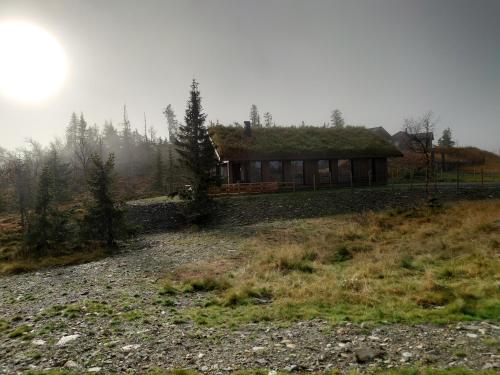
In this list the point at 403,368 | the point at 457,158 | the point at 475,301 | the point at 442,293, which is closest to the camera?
the point at 403,368

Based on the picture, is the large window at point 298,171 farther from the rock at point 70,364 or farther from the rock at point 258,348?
the rock at point 70,364

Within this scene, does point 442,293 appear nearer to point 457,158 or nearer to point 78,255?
point 78,255

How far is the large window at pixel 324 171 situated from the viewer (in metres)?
40.4

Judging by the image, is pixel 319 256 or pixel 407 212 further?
pixel 407 212

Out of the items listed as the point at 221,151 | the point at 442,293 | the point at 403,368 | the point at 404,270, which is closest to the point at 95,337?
the point at 403,368

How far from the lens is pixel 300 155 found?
127 feet

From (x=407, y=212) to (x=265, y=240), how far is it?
1120cm

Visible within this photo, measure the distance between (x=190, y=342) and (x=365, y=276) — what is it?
662cm

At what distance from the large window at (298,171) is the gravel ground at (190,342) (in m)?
29.5

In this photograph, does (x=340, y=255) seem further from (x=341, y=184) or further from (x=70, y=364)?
(x=341, y=184)

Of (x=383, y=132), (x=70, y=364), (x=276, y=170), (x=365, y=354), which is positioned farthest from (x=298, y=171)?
(x=383, y=132)

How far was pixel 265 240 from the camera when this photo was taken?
1938 centimetres

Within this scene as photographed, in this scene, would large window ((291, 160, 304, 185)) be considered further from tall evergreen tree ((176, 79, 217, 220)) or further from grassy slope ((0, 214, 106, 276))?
grassy slope ((0, 214, 106, 276))

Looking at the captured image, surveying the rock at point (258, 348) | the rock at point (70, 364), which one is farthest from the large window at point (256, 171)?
the rock at point (70, 364)
